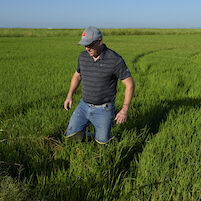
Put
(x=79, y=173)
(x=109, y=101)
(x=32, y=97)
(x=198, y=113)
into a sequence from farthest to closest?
(x=32, y=97)
(x=198, y=113)
(x=109, y=101)
(x=79, y=173)

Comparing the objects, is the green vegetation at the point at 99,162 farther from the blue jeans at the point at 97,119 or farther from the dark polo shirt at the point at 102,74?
the dark polo shirt at the point at 102,74

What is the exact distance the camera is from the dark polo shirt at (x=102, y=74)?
6.60ft

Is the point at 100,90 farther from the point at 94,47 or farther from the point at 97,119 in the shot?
the point at 94,47

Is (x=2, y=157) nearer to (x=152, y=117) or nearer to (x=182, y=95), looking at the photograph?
(x=152, y=117)

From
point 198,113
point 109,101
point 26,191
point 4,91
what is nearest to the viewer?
point 26,191

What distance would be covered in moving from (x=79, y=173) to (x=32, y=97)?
8.08 ft

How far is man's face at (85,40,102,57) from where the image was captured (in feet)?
6.24

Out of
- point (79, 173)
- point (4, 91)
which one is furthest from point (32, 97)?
point (79, 173)

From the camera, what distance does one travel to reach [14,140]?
86.6 inches

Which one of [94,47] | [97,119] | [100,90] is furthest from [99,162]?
[94,47]

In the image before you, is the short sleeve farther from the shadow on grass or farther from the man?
the shadow on grass

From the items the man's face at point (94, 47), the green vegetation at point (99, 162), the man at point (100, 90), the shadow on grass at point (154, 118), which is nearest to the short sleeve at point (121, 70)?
the man at point (100, 90)

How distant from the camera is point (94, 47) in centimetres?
193

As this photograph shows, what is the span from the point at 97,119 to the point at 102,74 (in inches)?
17.1
